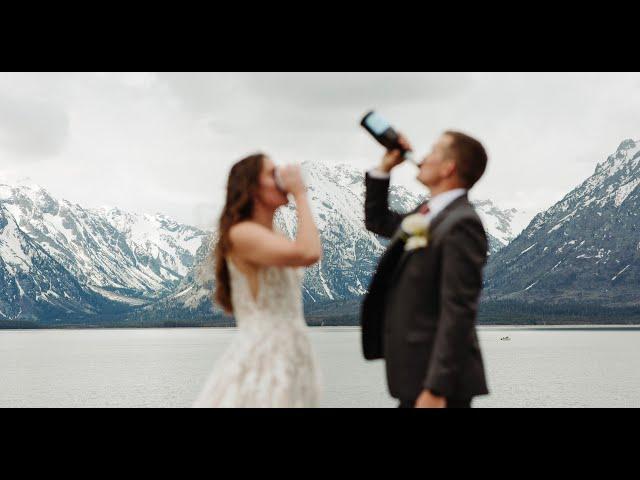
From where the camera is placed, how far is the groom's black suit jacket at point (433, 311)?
191 inches

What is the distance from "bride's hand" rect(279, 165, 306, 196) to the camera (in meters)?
4.98

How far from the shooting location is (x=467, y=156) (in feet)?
17.4

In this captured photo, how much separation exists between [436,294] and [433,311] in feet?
0.40

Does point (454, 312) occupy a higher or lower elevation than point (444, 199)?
lower

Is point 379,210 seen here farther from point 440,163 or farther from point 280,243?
point 280,243

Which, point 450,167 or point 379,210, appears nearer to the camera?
point 450,167

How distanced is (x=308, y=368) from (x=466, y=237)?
1.39 metres

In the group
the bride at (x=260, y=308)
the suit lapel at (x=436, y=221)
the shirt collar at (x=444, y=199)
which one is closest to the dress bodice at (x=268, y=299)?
the bride at (x=260, y=308)

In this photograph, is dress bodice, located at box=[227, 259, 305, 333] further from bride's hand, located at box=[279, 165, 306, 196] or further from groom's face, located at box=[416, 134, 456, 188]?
groom's face, located at box=[416, 134, 456, 188]

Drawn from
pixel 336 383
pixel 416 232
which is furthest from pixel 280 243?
pixel 336 383
